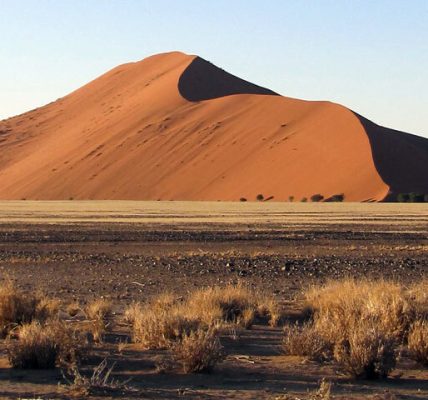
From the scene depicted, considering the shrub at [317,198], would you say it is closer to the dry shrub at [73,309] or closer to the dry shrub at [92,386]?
the dry shrub at [73,309]

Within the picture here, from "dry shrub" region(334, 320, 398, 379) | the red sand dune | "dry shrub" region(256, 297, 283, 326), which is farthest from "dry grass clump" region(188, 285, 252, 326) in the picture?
the red sand dune

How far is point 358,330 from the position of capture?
9969 millimetres

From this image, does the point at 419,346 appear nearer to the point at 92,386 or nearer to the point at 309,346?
the point at 309,346

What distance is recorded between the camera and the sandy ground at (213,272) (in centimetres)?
915

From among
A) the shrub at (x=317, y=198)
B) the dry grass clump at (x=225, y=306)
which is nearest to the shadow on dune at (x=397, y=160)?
the shrub at (x=317, y=198)

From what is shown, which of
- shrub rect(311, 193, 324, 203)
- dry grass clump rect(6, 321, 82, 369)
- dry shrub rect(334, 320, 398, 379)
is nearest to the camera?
dry shrub rect(334, 320, 398, 379)

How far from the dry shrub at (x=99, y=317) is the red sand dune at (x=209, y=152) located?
79750mm

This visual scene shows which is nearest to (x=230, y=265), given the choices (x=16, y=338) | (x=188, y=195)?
(x=16, y=338)

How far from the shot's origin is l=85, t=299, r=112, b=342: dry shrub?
11.7 metres

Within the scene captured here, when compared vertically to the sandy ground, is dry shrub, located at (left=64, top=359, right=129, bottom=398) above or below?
above

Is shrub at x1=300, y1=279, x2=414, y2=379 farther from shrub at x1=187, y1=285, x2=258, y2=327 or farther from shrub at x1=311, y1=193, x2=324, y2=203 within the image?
shrub at x1=311, y1=193, x2=324, y2=203

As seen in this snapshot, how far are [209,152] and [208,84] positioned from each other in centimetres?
3014

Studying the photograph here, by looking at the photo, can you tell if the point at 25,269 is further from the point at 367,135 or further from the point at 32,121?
the point at 32,121

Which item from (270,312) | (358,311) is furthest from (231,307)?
(358,311)
